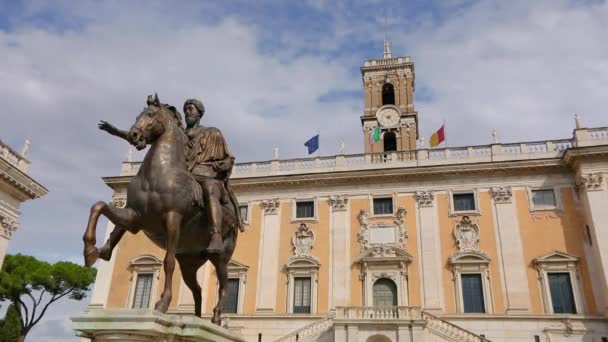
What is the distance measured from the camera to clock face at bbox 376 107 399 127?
3769cm

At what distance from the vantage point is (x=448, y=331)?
818 inches

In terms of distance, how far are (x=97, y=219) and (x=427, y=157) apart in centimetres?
2428

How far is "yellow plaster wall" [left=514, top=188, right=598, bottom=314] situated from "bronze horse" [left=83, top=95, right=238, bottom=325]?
2192 cm

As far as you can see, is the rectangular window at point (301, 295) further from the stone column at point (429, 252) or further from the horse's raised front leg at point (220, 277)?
the horse's raised front leg at point (220, 277)

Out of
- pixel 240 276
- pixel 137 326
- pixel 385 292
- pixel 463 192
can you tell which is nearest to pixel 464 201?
pixel 463 192

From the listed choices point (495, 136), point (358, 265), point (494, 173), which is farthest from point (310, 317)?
point (495, 136)

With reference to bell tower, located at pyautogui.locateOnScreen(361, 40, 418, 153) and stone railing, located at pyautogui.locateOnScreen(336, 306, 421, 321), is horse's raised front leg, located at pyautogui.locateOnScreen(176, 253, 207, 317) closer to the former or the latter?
stone railing, located at pyautogui.locateOnScreen(336, 306, 421, 321)

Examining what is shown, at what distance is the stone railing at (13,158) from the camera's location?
2397 centimetres

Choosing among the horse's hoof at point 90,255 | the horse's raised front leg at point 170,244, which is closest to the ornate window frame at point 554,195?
the horse's raised front leg at point 170,244

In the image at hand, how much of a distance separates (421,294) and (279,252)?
25.7 feet

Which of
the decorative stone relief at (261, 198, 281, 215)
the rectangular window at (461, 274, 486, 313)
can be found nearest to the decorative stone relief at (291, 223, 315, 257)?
the decorative stone relief at (261, 198, 281, 215)

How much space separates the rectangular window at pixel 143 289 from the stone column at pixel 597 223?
2277 centimetres

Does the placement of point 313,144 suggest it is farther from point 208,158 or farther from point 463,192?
point 208,158

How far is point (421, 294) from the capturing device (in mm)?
24359
